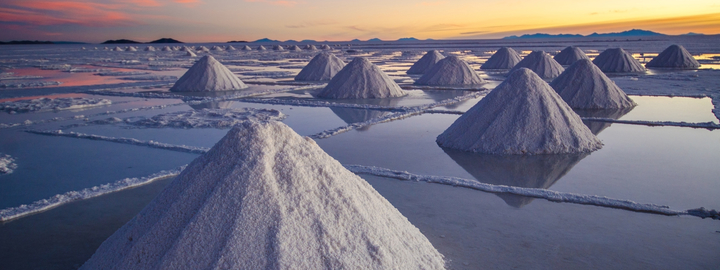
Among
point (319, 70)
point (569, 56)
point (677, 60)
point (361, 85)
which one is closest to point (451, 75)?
point (361, 85)

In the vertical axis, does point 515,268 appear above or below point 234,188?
below

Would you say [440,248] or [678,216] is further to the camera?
[678,216]

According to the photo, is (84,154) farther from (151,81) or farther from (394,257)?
(151,81)

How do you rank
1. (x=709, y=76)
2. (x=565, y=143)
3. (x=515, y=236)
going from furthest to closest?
1. (x=709, y=76)
2. (x=565, y=143)
3. (x=515, y=236)

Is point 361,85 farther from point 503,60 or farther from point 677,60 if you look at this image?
point 677,60

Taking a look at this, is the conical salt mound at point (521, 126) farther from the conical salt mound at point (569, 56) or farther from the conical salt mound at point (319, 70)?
the conical salt mound at point (569, 56)

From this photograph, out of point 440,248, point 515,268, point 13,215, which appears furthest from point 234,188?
point 13,215

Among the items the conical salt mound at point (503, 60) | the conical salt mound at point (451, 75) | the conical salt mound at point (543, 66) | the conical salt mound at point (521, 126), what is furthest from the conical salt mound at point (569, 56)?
the conical salt mound at point (521, 126)
